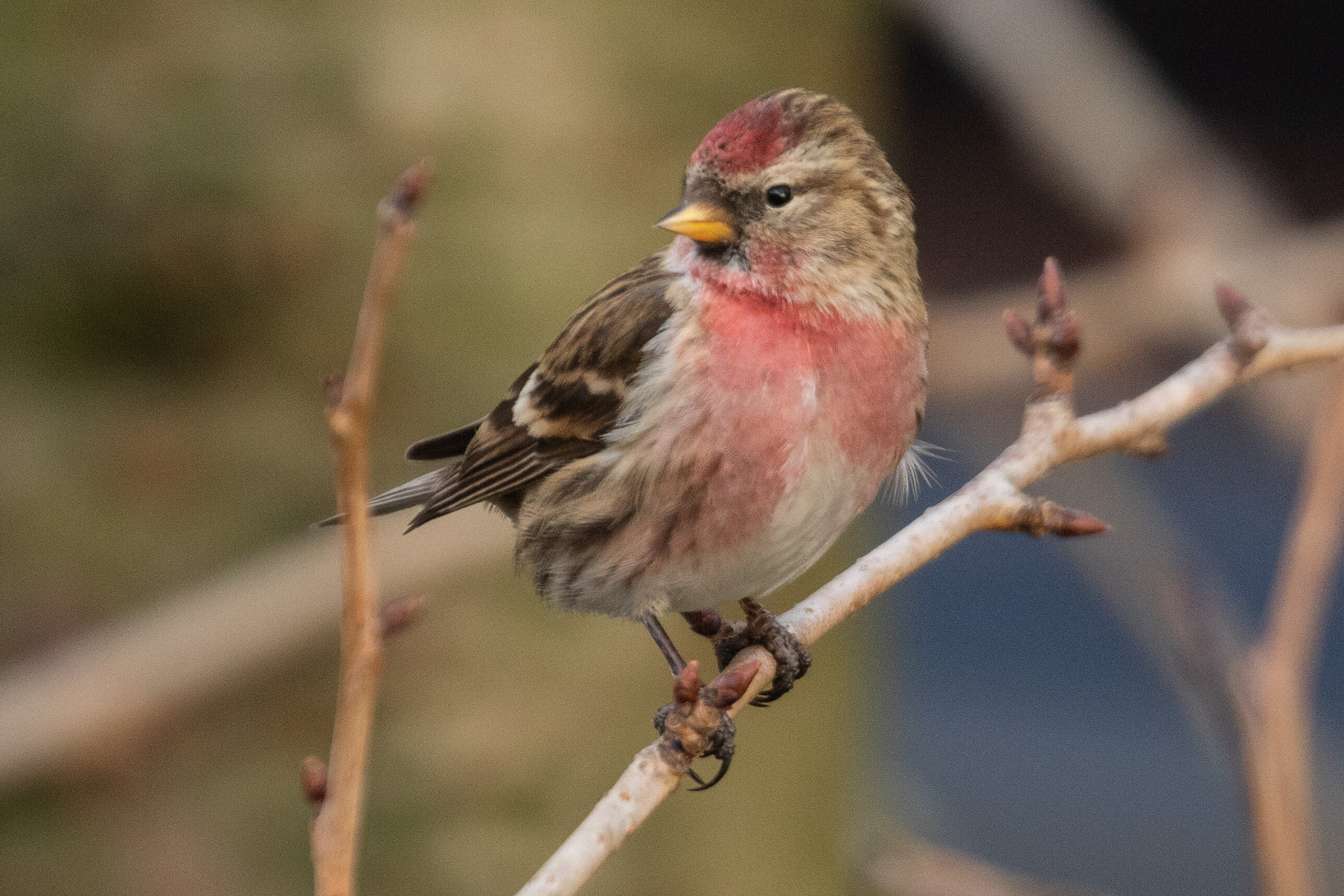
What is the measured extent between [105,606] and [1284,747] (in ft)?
5.29

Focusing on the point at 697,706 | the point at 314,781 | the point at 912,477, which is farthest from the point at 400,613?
the point at 912,477

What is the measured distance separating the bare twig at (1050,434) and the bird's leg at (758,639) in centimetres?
9

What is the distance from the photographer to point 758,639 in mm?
1370

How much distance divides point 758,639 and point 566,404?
0.27 m

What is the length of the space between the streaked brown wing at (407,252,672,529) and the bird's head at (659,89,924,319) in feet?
0.25

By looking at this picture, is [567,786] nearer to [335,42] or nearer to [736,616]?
[736,616]

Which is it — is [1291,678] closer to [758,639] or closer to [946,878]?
[946,878]

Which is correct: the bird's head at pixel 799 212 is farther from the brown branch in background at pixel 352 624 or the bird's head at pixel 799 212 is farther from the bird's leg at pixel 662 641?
the brown branch in background at pixel 352 624

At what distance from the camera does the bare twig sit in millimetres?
1115

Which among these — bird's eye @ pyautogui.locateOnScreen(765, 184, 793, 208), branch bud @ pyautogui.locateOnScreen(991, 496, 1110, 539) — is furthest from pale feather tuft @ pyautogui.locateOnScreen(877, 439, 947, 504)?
bird's eye @ pyautogui.locateOnScreen(765, 184, 793, 208)

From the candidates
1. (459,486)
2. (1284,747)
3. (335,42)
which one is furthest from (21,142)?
(1284,747)

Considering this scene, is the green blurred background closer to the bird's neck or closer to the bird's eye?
the bird's neck

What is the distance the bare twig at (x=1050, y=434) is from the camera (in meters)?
1.12

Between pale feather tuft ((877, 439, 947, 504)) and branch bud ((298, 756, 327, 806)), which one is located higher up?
pale feather tuft ((877, 439, 947, 504))
